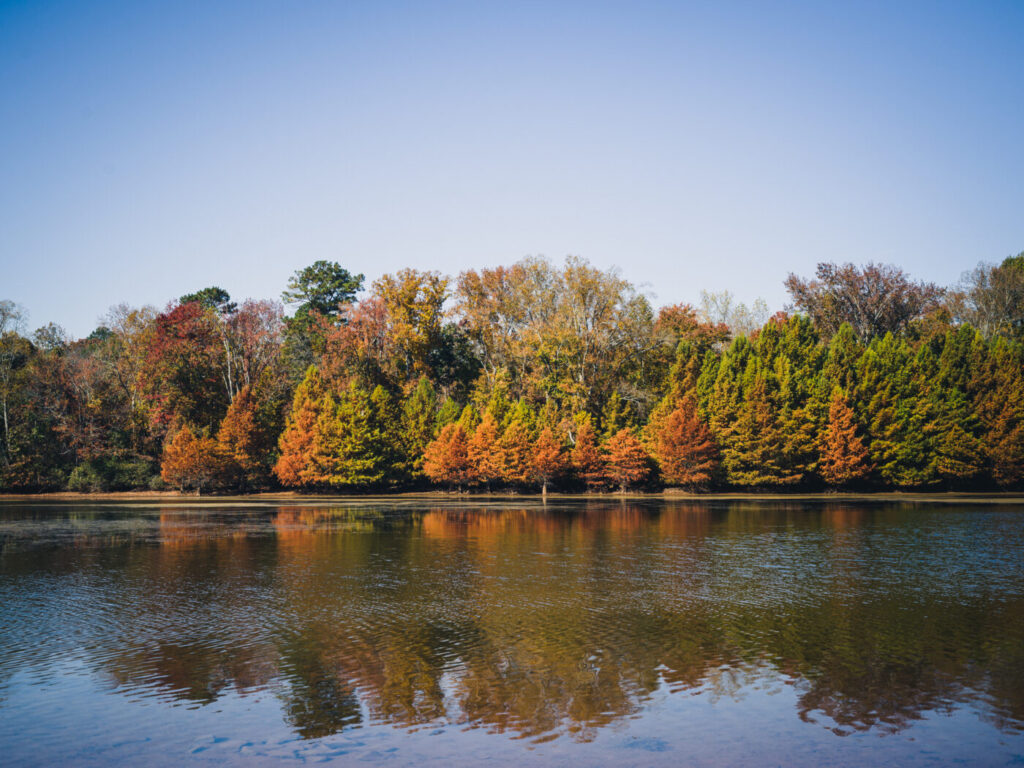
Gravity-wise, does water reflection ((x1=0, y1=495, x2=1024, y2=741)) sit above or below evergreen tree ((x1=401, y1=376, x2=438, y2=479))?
below

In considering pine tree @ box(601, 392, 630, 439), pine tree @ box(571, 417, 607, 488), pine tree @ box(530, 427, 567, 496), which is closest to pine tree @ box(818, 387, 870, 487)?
pine tree @ box(601, 392, 630, 439)

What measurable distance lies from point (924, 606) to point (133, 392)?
7406 cm

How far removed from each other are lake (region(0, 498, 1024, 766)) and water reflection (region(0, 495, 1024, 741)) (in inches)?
3.3

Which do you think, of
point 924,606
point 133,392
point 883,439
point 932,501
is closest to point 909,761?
point 924,606

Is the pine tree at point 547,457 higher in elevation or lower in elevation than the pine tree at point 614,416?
lower

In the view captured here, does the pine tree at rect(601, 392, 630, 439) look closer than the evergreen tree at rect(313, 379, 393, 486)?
No

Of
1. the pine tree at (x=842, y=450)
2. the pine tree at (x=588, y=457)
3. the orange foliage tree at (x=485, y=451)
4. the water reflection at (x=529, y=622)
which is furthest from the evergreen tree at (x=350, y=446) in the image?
the pine tree at (x=842, y=450)

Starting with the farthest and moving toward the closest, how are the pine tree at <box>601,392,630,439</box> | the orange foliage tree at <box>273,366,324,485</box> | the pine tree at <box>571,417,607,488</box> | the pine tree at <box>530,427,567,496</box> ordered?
1. the pine tree at <box>601,392,630,439</box>
2. the orange foliage tree at <box>273,366,324,485</box>
3. the pine tree at <box>571,417,607,488</box>
4. the pine tree at <box>530,427,567,496</box>

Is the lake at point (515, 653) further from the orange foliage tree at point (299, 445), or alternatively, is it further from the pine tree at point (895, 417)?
the pine tree at point (895, 417)

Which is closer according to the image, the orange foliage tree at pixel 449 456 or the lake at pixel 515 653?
the lake at pixel 515 653

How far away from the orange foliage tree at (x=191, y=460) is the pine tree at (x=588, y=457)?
29949mm

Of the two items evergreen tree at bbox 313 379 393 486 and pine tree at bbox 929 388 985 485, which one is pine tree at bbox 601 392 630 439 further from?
pine tree at bbox 929 388 985 485

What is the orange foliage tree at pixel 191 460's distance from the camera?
67.2 metres

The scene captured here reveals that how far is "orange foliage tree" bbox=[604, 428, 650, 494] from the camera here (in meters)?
66.9
